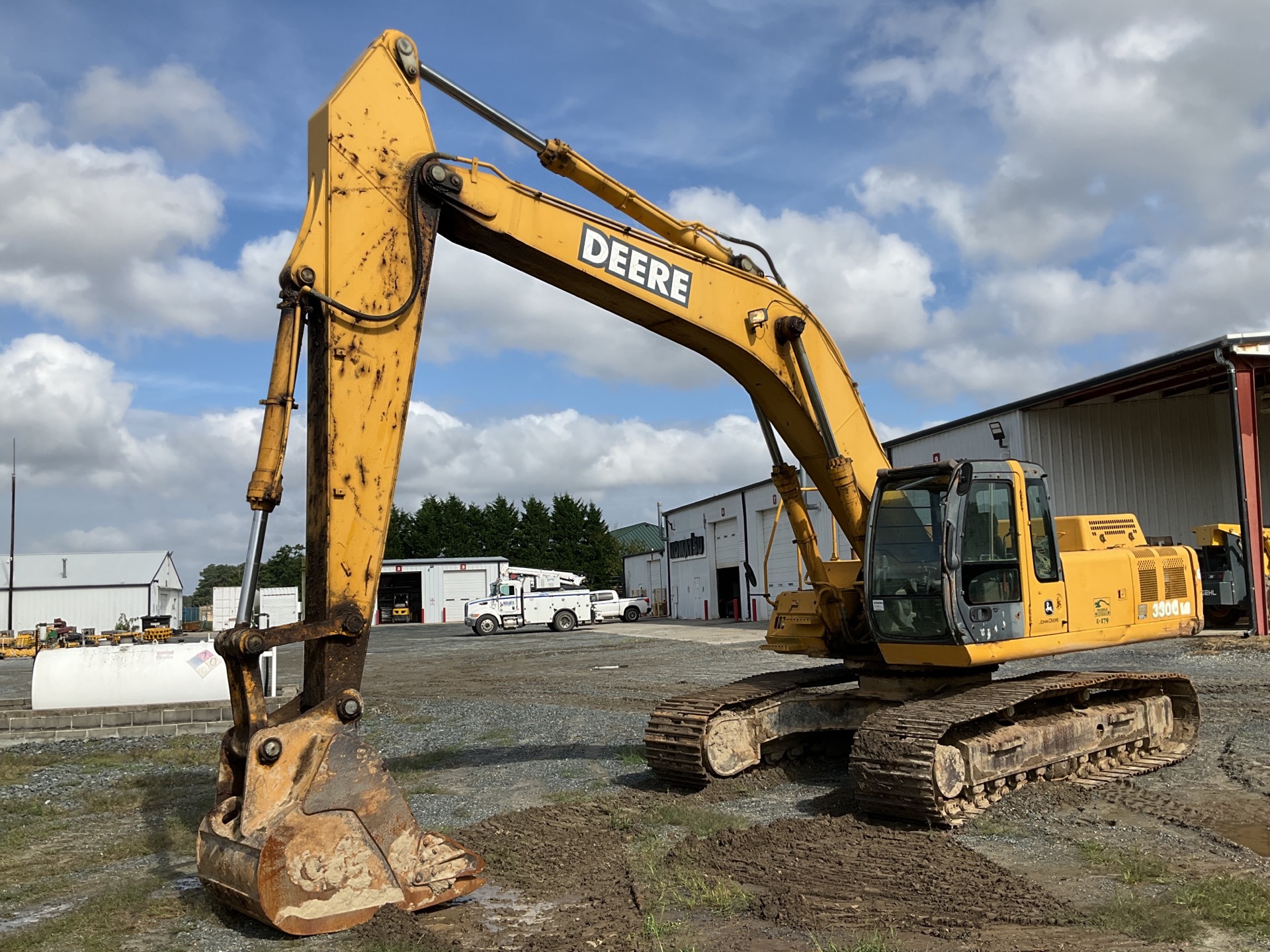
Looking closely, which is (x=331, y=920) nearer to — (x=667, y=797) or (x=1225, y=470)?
(x=667, y=797)

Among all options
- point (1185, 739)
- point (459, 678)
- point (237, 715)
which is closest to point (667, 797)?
point (237, 715)

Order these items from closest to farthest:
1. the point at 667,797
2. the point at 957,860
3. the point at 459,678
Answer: the point at 957,860
the point at 667,797
the point at 459,678

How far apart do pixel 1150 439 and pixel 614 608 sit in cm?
2289

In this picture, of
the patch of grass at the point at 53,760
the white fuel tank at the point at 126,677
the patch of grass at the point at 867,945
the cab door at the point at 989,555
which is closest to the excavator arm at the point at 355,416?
the patch of grass at the point at 867,945

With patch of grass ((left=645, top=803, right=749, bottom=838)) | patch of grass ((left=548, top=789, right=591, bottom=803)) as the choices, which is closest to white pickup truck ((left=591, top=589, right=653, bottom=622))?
patch of grass ((left=548, top=789, right=591, bottom=803))

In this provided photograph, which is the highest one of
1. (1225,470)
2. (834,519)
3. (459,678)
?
(1225,470)

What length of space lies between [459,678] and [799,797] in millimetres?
14319

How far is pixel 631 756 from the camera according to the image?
10.8 m

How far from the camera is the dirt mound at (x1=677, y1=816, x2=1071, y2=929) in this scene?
18.6ft

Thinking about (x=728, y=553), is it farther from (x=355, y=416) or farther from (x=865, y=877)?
(x=355, y=416)

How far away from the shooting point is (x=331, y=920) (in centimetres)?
537

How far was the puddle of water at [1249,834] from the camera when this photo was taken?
7.00 metres

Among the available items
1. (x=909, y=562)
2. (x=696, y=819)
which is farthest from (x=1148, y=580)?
(x=696, y=819)

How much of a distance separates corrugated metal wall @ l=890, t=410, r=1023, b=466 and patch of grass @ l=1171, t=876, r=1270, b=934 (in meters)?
18.9
